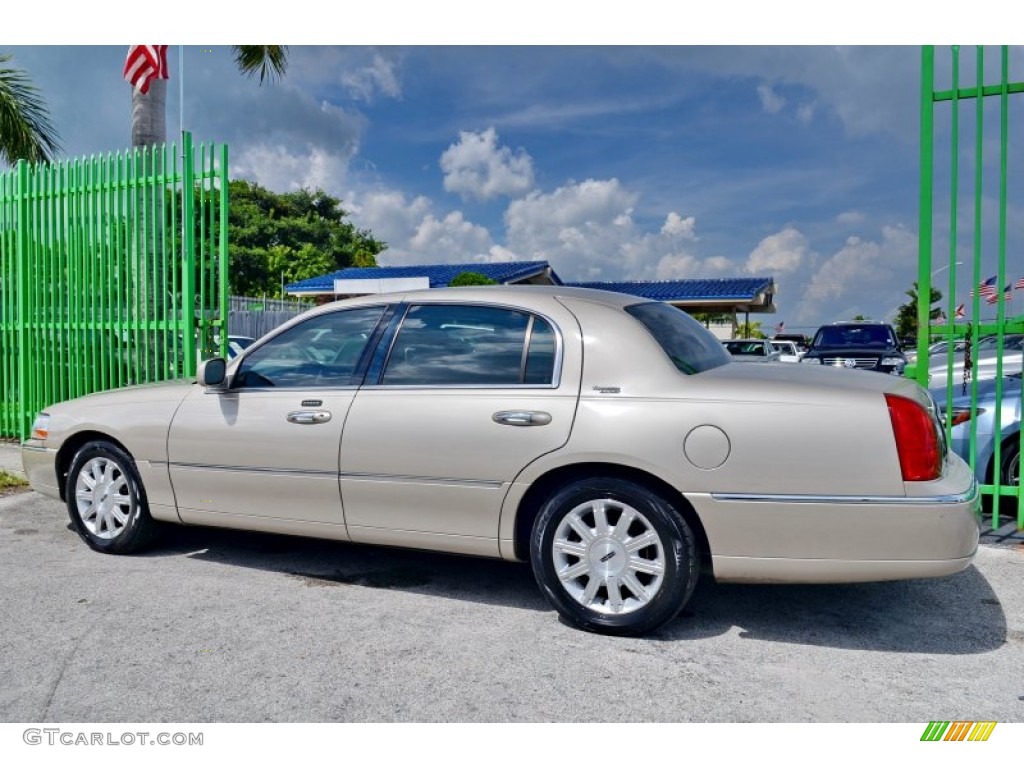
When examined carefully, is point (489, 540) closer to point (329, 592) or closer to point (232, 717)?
point (329, 592)

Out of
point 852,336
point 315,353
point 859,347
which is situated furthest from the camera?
point 852,336

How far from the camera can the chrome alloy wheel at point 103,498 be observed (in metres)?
5.11

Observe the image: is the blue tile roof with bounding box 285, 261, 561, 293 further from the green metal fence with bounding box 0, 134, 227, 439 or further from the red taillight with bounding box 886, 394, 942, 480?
the red taillight with bounding box 886, 394, 942, 480

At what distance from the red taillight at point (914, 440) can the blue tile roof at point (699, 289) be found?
71.9 ft

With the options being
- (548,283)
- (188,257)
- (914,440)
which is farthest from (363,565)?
(548,283)

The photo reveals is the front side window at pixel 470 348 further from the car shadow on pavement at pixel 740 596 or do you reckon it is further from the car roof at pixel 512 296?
the car shadow on pavement at pixel 740 596

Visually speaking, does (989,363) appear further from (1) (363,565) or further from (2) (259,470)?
(2) (259,470)

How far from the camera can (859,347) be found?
17.6 m

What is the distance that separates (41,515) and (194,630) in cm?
313

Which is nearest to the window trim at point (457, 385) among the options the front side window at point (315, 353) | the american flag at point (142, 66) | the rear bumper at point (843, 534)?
the front side window at point (315, 353)

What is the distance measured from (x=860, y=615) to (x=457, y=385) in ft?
7.37

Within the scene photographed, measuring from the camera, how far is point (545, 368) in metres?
3.97
